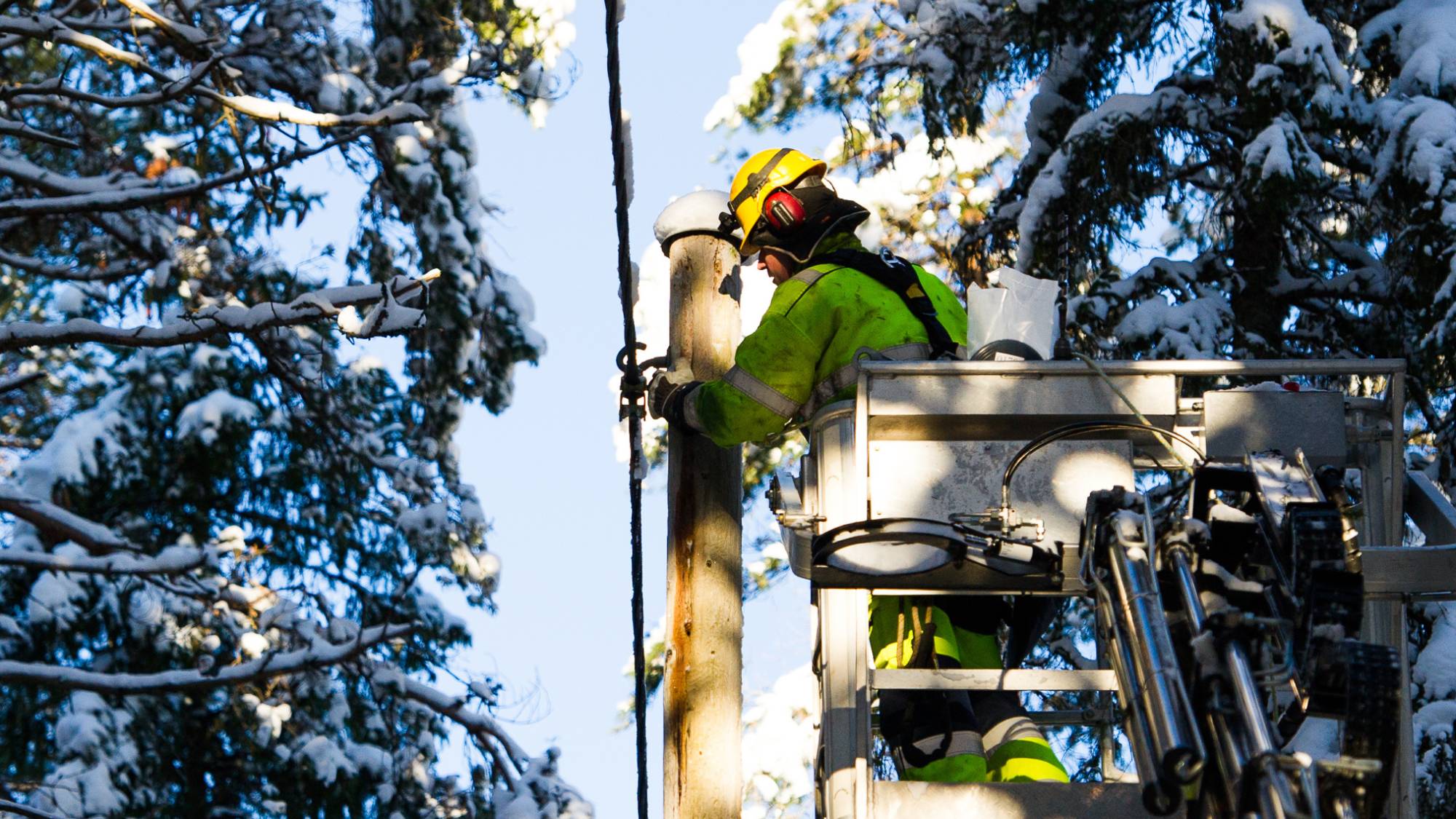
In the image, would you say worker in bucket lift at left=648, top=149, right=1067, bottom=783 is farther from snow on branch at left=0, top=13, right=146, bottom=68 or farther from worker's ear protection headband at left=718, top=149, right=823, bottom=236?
snow on branch at left=0, top=13, right=146, bottom=68

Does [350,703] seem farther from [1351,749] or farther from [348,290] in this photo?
[1351,749]

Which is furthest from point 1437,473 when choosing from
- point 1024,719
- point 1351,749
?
point 1351,749

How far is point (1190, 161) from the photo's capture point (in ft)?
34.6

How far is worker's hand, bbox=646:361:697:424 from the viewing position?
19.0 feet

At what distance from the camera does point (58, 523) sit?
9.84 m

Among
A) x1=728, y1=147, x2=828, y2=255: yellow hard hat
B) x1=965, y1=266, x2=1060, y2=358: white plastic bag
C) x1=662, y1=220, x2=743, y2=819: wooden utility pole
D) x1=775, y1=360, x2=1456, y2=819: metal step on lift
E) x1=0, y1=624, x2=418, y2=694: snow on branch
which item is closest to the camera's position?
x1=775, y1=360, x2=1456, y2=819: metal step on lift

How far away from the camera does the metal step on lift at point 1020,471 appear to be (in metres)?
4.60

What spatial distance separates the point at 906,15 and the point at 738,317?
5181mm

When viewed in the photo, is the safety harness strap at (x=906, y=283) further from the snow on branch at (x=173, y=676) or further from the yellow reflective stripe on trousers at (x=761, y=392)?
the snow on branch at (x=173, y=676)

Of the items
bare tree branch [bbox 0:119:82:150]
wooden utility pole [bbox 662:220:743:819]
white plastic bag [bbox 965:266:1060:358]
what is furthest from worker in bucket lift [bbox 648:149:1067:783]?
bare tree branch [bbox 0:119:82:150]

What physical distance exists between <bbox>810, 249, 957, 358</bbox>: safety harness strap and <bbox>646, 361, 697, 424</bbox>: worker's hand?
561 millimetres

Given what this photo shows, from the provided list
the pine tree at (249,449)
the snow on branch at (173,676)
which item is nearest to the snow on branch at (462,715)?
the pine tree at (249,449)

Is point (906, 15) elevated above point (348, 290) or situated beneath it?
elevated above

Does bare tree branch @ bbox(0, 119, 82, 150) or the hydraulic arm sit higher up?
bare tree branch @ bbox(0, 119, 82, 150)
